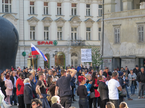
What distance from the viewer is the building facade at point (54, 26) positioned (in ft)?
157

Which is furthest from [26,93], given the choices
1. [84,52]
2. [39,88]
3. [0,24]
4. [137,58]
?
[137,58]

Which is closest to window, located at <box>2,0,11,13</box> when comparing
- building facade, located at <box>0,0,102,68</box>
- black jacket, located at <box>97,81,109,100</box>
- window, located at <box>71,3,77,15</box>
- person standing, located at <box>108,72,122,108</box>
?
building facade, located at <box>0,0,102,68</box>

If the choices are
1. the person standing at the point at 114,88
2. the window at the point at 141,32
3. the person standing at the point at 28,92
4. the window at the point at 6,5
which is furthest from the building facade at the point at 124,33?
the person standing at the point at 28,92

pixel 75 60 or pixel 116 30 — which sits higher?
pixel 116 30

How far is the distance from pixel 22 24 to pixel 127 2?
64.6 feet

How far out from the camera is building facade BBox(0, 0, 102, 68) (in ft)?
157

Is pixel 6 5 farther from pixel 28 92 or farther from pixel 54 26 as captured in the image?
pixel 28 92

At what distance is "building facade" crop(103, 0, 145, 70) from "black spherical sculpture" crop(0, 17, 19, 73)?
34.0ft

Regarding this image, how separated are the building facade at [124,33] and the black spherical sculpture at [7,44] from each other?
10.4 meters

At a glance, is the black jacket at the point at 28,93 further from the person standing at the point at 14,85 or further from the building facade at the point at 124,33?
the building facade at the point at 124,33

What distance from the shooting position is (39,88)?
11484 millimetres

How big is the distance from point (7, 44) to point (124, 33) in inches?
462

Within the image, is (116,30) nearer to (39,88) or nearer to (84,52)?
(84,52)

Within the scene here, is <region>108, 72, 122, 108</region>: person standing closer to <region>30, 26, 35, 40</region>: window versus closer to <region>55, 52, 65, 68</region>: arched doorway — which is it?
<region>30, 26, 35, 40</region>: window
